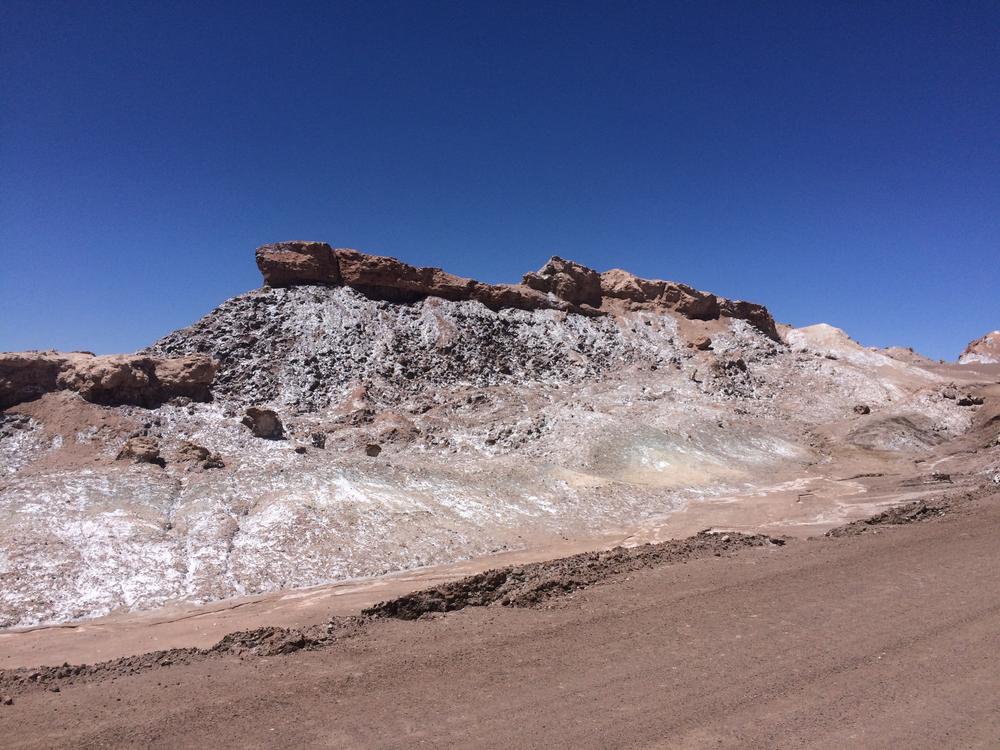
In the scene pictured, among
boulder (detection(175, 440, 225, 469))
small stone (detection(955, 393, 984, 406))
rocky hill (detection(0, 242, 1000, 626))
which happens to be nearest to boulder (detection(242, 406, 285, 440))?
rocky hill (detection(0, 242, 1000, 626))

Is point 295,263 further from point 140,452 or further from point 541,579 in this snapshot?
point 541,579

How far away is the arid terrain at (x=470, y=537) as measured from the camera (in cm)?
660

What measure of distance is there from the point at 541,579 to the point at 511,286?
3375 centimetres

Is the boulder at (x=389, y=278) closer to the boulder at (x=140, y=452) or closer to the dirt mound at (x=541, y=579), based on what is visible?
the boulder at (x=140, y=452)

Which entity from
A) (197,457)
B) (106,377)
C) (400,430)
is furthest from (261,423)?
(106,377)

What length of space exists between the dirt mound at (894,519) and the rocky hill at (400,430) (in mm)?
2689

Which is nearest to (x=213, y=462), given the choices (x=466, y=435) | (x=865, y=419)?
(x=466, y=435)

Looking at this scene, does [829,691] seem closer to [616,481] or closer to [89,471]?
[616,481]

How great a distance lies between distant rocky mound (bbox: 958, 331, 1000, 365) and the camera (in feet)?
268

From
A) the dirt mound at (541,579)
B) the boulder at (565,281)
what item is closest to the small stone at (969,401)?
the boulder at (565,281)

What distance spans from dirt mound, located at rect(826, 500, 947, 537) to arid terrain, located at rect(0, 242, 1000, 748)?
182mm

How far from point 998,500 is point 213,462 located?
890 inches

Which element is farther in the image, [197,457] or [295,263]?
[295,263]

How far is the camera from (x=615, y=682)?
23.0 ft
